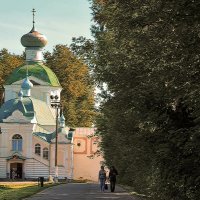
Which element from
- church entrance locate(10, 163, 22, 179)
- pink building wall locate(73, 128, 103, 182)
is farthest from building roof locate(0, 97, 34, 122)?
pink building wall locate(73, 128, 103, 182)

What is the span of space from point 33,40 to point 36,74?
15.3 feet

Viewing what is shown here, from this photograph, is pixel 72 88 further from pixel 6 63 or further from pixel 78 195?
pixel 78 195

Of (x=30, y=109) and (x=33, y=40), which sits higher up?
(x=33, y=40)

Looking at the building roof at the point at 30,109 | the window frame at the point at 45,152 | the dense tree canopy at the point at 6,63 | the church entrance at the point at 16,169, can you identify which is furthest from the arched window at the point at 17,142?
the dense tree canopy at the point at 6,63

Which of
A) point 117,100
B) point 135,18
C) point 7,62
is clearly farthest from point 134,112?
point 7,62

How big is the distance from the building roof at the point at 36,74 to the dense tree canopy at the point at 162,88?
51.7 metres

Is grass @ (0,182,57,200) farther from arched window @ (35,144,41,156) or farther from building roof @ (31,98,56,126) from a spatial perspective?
building roof @ (31,98,56,126)

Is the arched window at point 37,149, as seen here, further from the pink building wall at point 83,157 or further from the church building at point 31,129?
the pink building wall at point 83,157

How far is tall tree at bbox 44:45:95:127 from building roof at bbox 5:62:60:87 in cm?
311

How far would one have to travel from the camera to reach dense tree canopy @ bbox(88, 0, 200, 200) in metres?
10.6

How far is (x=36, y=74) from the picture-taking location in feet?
235

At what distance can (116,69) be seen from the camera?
59.8 feet

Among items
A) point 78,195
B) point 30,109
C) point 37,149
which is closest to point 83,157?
point 37,149

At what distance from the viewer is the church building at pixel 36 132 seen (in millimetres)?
63469
